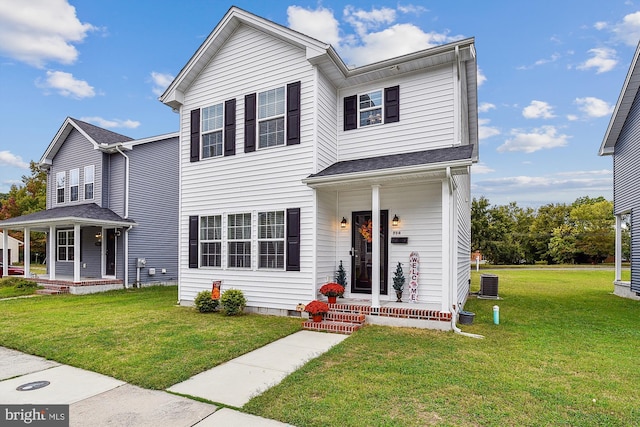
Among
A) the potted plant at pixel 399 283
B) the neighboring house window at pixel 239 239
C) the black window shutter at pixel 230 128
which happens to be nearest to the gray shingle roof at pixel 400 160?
the neighboring house window at pixel 239 239

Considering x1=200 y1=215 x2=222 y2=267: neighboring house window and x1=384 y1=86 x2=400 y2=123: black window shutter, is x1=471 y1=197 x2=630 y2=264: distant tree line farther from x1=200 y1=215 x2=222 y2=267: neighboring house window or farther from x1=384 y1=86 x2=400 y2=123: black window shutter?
x1=200 y1=215 x2=222 y2=267: neighboring house window

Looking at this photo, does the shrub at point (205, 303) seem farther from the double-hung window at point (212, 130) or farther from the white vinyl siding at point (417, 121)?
the white vinyl siding at point (417, 121)

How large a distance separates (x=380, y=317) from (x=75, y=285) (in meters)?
12.1

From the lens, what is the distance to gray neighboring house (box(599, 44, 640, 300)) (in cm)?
1164

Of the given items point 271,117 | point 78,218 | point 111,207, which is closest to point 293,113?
point 271,117

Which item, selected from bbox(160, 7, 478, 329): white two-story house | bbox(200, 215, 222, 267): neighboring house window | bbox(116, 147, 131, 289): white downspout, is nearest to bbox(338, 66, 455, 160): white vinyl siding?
bbox(160, 7, 478, 329): white two-story house

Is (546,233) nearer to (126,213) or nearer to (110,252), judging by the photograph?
(126,213)

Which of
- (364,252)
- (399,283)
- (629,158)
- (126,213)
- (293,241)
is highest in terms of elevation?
(629,158)

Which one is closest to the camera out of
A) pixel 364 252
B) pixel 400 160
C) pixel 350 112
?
pixel 400 160

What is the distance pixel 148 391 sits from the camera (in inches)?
153

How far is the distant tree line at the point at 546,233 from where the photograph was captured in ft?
111

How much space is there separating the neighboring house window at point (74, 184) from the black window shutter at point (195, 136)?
9374 millimetres

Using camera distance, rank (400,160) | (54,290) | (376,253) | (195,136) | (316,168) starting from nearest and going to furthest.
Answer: (376,253)
(400,160)
(316,168)
(195,136)
(54,290)

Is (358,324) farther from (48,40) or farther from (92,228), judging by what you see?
(48,40)
